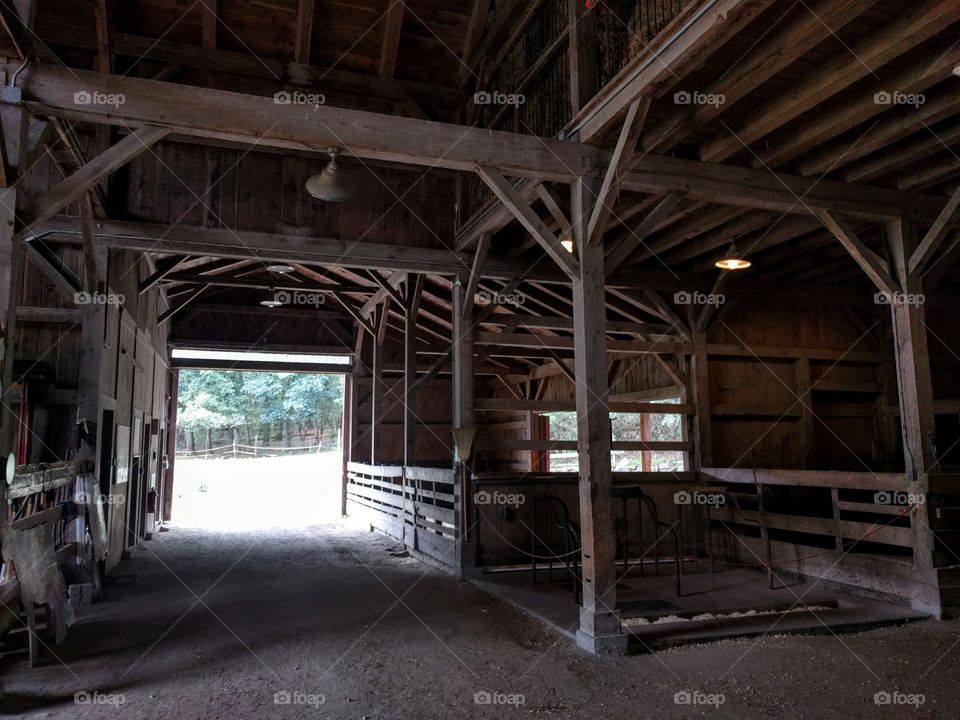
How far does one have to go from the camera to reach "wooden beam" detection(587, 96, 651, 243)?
410cm

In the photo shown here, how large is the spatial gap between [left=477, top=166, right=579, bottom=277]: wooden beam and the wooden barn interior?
0.8 inches

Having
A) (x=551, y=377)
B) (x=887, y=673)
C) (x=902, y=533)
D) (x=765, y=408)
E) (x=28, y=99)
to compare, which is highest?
(x=28, y=99)

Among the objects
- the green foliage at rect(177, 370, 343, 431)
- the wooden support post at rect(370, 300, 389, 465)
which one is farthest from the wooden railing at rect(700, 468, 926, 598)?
the green foliage at rect(177, 370, 343, 431)

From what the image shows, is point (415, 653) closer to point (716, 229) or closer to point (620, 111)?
point (620, 111)

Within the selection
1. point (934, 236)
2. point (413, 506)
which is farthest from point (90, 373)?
point (934, 236)

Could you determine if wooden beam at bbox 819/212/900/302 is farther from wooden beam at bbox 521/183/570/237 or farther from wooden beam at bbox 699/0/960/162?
wooden beam at bbox 521/183/570/237

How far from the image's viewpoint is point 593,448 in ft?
14.4

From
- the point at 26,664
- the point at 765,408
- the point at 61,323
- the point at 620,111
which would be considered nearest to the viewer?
the point at 26,664

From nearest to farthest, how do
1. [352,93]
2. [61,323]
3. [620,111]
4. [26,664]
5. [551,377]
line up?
[26,664] < [620,111] < [61,323] < [352,93] < [551,377]

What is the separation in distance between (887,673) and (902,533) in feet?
5.66

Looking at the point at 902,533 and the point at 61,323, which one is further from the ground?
the point at 61,323

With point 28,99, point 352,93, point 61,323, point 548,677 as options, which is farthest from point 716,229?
point 61,323

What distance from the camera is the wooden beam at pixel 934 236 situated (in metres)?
4.98

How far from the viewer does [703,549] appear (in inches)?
289
